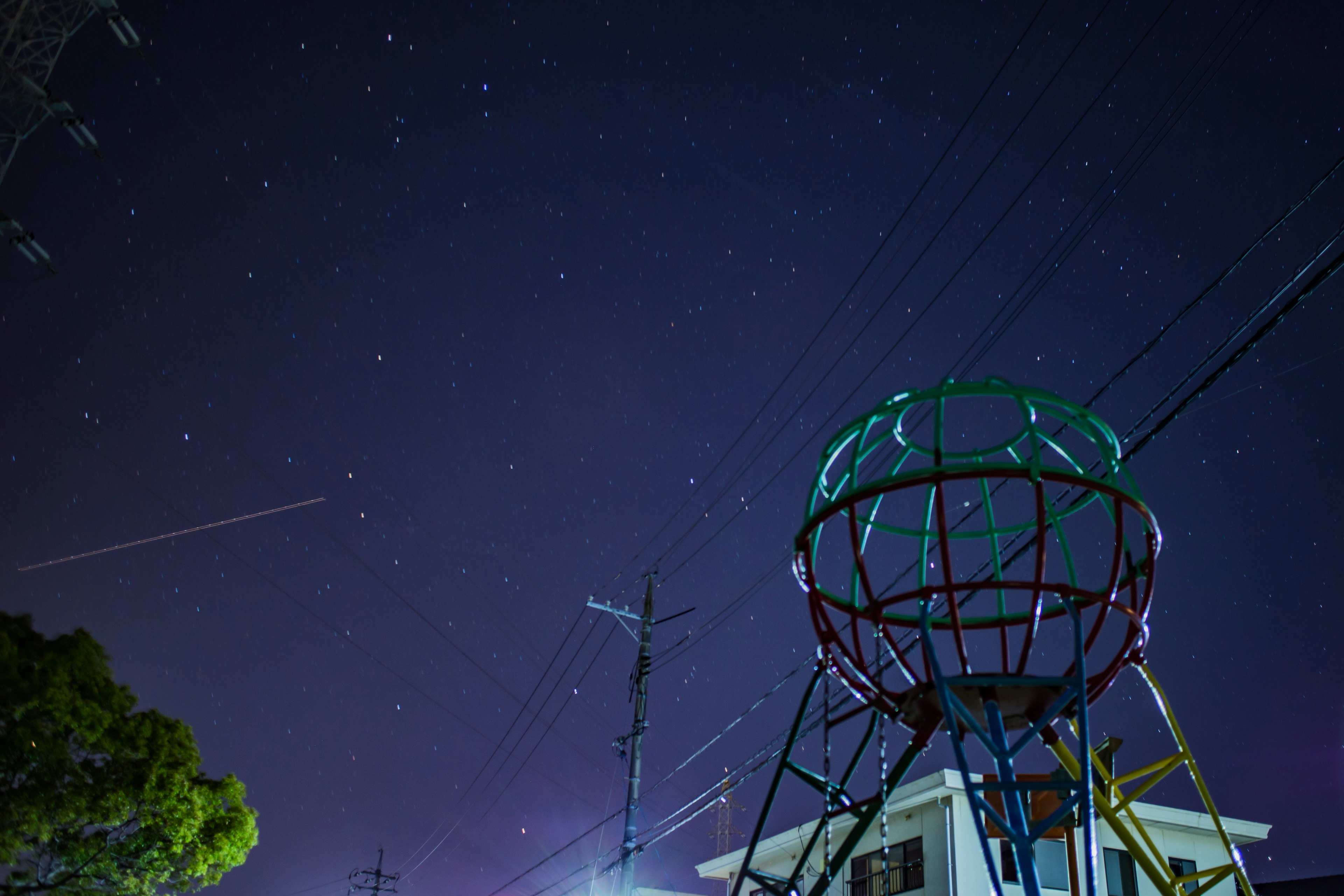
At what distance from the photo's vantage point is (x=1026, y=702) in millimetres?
4730

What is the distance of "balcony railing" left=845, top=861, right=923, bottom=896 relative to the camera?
22250 mm

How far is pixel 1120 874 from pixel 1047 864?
1.89 meters

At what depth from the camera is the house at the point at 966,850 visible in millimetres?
21344

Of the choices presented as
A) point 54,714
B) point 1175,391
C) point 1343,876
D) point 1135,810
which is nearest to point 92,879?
point 54,714

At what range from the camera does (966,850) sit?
21328 mm

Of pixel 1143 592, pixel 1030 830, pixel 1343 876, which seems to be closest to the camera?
pixel 1030 830

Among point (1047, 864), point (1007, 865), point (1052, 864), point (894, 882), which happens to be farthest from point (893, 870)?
point (1052, 864)

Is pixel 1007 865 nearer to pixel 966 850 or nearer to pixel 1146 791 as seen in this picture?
pixel 966 850

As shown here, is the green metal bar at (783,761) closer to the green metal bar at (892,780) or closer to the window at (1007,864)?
the green metal bar at (892,780)

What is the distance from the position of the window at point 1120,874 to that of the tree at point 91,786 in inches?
767

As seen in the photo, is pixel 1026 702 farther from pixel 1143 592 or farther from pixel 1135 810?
pixel 1135 810

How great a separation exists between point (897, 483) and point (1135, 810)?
22.8 m

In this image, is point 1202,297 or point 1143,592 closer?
point 1143,592

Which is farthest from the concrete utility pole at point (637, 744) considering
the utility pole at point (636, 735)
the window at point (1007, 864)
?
the window at point (1007, 864)
